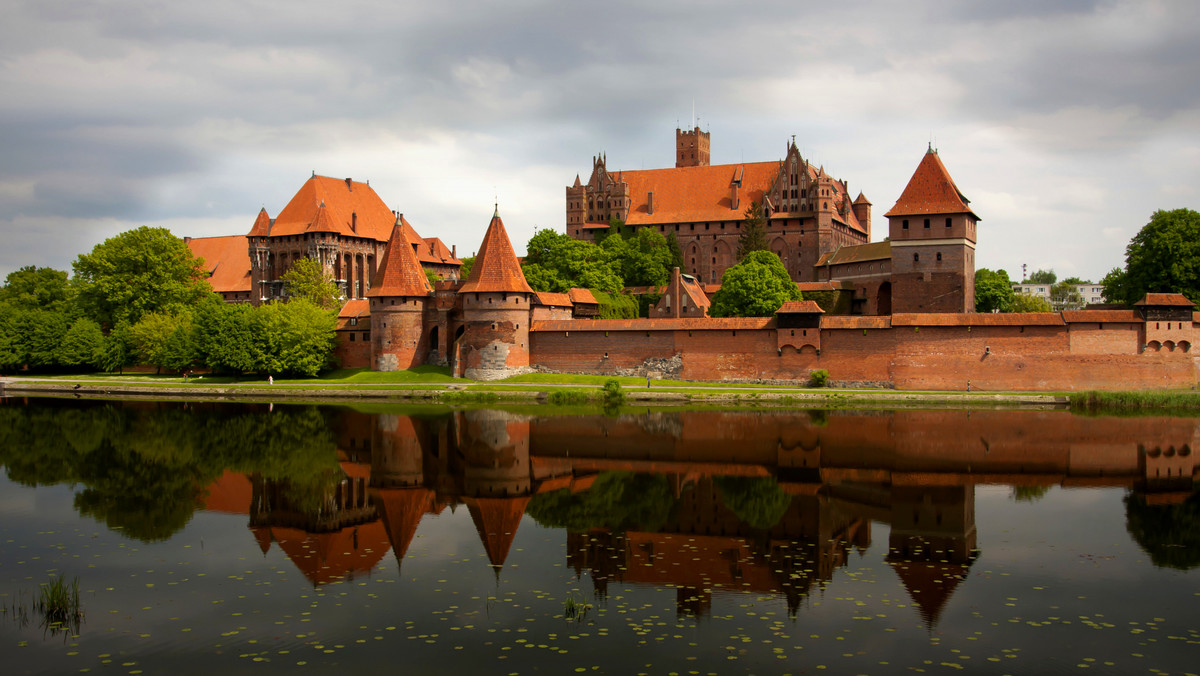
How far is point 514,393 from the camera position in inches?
1398

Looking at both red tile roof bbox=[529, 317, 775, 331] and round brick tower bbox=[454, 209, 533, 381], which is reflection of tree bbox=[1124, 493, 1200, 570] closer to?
red tile roof bbox=[529, 317, 775, 331]

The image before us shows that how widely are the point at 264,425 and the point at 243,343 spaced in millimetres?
16425

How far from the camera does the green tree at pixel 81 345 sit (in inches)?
1885

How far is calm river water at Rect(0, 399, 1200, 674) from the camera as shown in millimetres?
9273

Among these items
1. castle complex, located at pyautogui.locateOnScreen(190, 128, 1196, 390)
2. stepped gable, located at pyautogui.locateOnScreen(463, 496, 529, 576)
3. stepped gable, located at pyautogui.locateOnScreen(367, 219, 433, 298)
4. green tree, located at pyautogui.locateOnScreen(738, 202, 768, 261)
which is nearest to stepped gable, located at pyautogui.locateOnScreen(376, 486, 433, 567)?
stepped gable, located at pyautogui.locateOnScreen(463, 496, 529, 576)

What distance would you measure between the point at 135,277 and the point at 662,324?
32945mm

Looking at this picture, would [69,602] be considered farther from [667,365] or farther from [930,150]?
[930,150]

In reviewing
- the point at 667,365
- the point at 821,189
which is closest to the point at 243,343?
the point at 667,365

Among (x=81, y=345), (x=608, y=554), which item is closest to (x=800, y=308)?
(x=608, y=554)

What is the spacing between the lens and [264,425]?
27328 millimetres

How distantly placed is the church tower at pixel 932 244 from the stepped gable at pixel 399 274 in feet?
73.3

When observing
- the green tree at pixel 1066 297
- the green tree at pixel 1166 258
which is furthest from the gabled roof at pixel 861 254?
the green tree at pixel 1066 297

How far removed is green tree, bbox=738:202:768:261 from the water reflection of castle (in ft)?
96.3

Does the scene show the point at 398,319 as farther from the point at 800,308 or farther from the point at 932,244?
the point at 932,244
